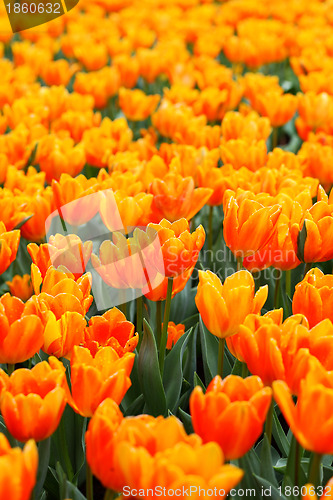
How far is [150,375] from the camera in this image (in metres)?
1.67

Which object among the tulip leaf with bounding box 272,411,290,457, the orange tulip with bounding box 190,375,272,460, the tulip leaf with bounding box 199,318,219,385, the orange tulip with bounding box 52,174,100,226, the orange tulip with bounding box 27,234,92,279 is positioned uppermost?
the orange tulip with bounding box 190,375,272,460

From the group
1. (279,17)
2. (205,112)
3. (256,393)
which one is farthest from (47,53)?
(256,393)

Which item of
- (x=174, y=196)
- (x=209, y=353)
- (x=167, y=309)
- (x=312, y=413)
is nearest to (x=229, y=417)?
(x=312, y=413)

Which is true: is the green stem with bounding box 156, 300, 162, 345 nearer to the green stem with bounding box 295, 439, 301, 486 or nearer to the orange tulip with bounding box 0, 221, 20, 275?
the orange tulip with bounding box 0, 221, 20, 275

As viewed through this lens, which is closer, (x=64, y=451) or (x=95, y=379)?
(x=95, y=379)

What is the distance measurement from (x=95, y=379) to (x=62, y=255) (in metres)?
0.55

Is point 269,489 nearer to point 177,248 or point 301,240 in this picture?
point 177,248

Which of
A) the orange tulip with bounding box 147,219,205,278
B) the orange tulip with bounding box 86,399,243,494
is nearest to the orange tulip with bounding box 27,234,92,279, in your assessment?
the orange tulip with bounding box 147,219,205,278

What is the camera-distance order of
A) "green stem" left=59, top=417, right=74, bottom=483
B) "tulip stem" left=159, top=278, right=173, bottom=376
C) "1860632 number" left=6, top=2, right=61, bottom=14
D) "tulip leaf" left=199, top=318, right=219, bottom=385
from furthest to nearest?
1. "1860632 number" left=6, top=2, right=61, bottom=14
2. "tulip leaf" left=199, top=318, right=219, bottom=385
3. "tulip stem" left=159, top=278, right=173, bottom=376
4. "green stem" left=59, top=417, right=74, bottom=483

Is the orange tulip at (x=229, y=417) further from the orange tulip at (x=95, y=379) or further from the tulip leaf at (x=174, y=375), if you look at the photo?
the tulip leaf at (x=174, y=375)

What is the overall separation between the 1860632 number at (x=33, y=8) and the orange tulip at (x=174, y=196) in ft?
10.8

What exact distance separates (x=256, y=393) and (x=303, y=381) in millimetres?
88

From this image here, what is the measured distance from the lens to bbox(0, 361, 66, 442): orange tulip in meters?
1.23

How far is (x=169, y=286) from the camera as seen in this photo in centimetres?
173
